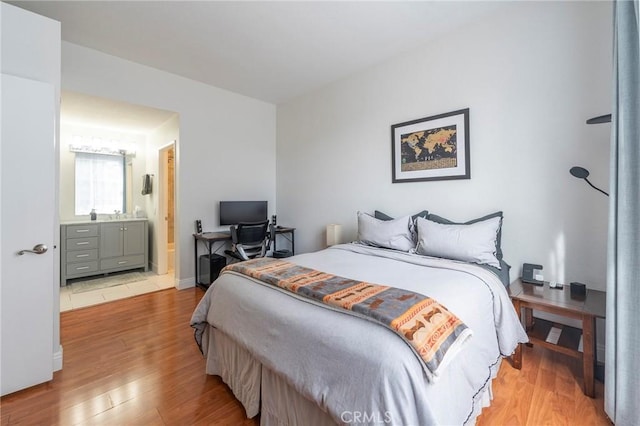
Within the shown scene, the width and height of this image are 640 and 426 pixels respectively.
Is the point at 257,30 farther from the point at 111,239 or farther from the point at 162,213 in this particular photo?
the point at 111,239

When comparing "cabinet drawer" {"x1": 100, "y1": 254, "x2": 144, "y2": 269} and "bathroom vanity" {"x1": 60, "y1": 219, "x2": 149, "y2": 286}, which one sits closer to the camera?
"bathroom vanity" {"x1": 60, "y1": 219, "x2": 149, "y2": 286}

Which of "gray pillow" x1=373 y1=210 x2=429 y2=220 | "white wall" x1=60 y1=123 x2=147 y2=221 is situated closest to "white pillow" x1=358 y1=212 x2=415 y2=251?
"gray pillow" x1=373 y1=210 x2=429 y2=220

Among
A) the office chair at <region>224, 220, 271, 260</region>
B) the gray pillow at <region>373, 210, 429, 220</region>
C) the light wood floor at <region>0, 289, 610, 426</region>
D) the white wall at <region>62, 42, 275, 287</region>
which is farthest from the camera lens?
the office chair at <region>224, 220, 271, 260</region>

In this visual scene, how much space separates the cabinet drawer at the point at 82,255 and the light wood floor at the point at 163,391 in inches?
73.2

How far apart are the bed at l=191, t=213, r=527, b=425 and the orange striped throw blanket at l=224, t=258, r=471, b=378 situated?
0.04 metres

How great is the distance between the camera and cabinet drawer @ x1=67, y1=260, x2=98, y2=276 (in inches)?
152

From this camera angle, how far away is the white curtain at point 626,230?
137 cm

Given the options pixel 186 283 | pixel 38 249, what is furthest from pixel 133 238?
pixel 38 249

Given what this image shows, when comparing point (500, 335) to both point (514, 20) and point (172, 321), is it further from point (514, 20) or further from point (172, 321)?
point (172, 321)

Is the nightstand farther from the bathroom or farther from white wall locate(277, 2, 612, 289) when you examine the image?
the bathroom

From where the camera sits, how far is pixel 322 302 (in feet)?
4.48

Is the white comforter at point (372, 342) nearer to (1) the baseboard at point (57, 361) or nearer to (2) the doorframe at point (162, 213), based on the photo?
(1) the baseboard at point (57, 361)

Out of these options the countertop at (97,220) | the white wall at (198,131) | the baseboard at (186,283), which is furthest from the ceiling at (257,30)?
the baseboard at (186,283)

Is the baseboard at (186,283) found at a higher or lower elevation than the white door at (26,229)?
lower
